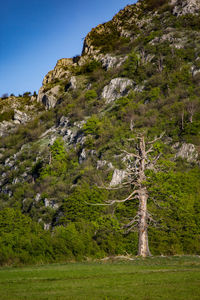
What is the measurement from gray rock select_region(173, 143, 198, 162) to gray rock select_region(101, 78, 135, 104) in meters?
30.8

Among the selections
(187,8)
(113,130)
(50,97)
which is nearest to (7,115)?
(50,97)

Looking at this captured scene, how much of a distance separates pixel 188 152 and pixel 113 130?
19.2 metres

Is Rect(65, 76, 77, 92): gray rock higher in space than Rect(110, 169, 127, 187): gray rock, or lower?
higher

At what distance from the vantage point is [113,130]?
62.8 meters

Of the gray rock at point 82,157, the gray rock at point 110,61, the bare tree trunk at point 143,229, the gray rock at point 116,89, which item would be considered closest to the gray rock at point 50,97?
the gray rock at point 110,61

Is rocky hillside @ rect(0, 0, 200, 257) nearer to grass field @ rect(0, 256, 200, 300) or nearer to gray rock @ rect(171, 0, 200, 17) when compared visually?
gray rock @ rect(171, 0, 200, 17)

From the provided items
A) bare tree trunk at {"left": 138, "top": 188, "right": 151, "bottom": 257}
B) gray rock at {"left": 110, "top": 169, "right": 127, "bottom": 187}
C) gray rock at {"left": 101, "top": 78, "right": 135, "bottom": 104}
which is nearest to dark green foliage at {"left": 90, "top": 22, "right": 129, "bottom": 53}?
gray rock at {"left": 101, "top": 78, "right": 135, "bottom": 104}

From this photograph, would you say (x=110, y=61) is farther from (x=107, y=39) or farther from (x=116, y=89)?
(x=116, y=89)

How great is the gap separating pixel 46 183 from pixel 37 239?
135ft

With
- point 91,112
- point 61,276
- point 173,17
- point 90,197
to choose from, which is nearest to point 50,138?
point 91,112

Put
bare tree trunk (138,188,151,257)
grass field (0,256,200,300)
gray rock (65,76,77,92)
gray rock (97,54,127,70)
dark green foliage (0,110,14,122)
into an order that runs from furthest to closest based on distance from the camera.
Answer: dark green foliage (0,110,14,122) < gray rock (65,76,77,92) < gray rock (97,54,127,70) < bare tree trunk (138,188,151,257) < grass field (0,256,200,300)

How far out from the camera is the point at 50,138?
7431cm

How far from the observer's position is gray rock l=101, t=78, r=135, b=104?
76.2 meters

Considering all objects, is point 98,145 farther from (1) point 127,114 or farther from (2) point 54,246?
(2) point 54,246
